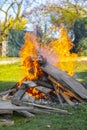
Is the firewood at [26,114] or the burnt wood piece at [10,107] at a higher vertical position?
the burnt wood piece at [10,107]

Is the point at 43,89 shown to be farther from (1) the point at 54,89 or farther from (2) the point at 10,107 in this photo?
(2) the point at 10,107

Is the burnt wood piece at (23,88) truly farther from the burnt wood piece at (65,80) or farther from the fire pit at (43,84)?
the burnt wood piece at (65,80)

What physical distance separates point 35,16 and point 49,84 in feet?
90.1

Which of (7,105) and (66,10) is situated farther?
(66,10)

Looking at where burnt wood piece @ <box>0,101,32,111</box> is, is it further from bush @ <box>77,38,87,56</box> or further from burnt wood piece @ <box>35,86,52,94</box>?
bush @ <box>77,38,87,56</box>

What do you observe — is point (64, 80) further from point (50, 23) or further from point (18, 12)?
point (18, 12)

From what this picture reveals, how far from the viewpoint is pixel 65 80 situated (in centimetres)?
1005

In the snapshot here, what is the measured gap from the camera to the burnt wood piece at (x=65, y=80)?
9859 mm

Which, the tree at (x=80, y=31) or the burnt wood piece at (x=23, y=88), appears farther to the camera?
the tree at (x=80, y=31)

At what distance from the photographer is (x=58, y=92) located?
9961mm

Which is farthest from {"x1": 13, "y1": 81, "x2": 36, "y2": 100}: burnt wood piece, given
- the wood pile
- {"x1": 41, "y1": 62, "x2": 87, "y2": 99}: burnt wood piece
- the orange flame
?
{"x1": 41, "y1": 62, "x2": 87, "y2": 99}: burnt wood piece

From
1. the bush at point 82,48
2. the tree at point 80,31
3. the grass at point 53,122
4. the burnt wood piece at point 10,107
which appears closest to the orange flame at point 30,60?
the grass at point 53,122

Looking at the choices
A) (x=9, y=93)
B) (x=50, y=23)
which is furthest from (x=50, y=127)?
(x=50, y=23)

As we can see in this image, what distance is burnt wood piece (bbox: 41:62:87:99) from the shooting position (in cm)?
986
